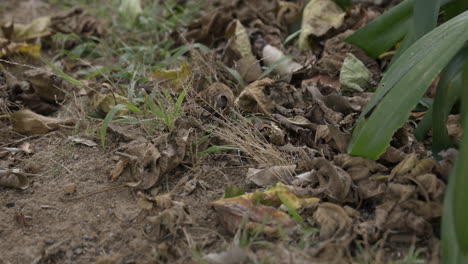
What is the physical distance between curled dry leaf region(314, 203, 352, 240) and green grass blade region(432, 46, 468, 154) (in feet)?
1.30

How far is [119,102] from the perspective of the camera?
223 centimetres

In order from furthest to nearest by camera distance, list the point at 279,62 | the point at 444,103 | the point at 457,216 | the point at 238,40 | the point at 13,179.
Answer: the point at 238,40 < the point at 279,62 < the point at 13,179 < the point at 444,103 < the point at 457,216

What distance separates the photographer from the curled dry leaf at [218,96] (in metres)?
2.07

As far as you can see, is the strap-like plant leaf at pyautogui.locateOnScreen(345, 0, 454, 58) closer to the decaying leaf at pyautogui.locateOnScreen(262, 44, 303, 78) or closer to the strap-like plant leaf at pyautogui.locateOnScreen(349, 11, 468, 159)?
the decaying leaf at pyautogui.locateOnScreen(262, 44, 303, 78)

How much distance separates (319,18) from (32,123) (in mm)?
1322

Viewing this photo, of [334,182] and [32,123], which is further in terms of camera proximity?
[32,123]

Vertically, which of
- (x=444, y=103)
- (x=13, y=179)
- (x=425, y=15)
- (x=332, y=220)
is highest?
(x=425, y=15)

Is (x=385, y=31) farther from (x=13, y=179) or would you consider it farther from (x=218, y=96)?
(x=13, y=179)

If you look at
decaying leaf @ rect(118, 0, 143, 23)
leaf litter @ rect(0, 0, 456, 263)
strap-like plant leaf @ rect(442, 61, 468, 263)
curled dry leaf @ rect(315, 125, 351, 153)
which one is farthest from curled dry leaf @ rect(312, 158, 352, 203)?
decaying leaf @ rect(118, 0, 143, 23)

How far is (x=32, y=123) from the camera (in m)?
2.17

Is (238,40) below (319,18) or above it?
below

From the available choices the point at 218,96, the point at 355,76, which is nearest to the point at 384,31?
the point at 355,76

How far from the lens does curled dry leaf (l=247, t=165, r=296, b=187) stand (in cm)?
173

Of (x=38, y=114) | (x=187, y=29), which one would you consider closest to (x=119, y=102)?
(x=38, y=114)
